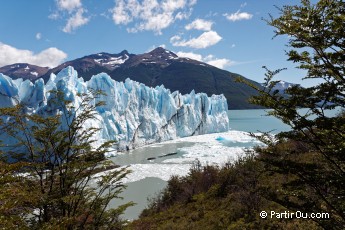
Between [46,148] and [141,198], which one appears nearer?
[46,148]

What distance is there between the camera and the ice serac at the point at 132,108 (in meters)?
29.8

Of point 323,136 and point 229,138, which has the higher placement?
point 323,136

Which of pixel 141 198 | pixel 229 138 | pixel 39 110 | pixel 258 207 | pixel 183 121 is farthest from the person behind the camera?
pixel 183 121

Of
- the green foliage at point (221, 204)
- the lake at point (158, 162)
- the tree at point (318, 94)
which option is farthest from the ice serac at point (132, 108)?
the tree at point (318, 94)

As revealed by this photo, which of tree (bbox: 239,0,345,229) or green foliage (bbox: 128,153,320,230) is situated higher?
tree (bbox: 239,0,345,229)

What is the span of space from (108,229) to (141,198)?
12.0m

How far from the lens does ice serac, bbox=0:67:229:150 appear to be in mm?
29812

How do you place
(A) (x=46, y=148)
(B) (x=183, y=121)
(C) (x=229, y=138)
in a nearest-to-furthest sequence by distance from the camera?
(A) (x=46, y=148)
(C) (x=229, y=138)
(B) (x=183, y=121)

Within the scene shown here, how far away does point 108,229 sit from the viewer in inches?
252

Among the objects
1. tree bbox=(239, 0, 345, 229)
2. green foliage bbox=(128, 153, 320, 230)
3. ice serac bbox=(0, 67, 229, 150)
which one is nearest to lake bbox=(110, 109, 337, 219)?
green foliage bbox=(128, 153, 320, 230)

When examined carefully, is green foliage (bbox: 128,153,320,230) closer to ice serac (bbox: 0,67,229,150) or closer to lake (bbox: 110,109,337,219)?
lake (bbox: 110,109,337,219)

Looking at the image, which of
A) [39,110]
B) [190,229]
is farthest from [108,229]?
[39,110]

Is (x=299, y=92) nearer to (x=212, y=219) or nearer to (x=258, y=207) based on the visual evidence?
(x=258, y=207)

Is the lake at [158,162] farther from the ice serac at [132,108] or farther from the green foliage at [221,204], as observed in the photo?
the ice serac at [132,108]
